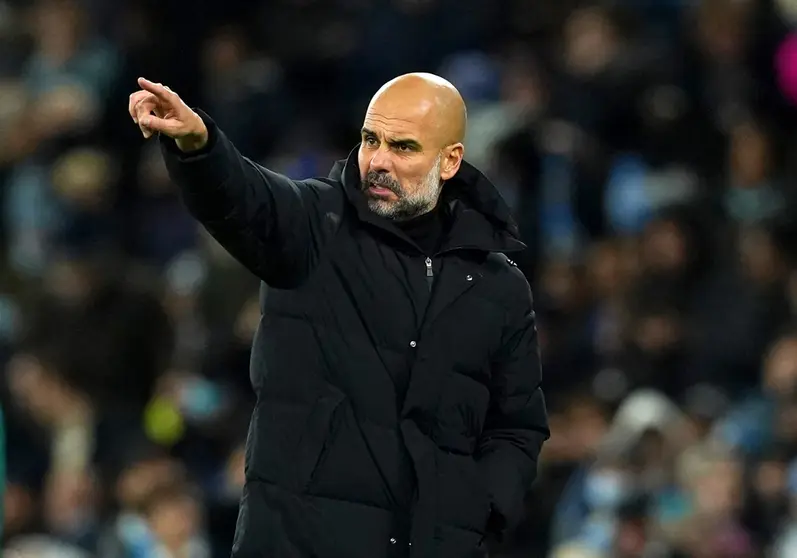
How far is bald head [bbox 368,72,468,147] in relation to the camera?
401 centimetres

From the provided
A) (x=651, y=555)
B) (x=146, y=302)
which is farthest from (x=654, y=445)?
(x=146, y=302)

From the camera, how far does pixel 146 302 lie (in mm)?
8602

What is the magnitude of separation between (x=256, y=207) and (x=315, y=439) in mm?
529

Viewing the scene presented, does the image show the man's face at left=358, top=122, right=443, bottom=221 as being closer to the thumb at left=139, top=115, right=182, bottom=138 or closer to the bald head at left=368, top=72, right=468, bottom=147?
the bald head at left=368, top=72, right=468, bottom=147

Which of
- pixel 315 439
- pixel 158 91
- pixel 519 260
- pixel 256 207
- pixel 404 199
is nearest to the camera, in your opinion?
pixel 158 91

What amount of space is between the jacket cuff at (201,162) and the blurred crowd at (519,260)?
3.60 metres

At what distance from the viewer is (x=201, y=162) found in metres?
3.64

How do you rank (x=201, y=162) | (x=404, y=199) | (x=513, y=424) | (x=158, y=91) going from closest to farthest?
(x=158, y=91) → (x=201, y=162) → (x=404, y=199) → (x=513, y=424)

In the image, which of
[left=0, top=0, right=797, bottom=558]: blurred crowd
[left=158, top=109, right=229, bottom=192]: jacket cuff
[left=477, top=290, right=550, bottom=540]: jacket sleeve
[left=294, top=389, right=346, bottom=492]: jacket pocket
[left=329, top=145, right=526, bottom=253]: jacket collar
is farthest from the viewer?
[left=0, top=0, right=797, bottom=558]: blurred crowd

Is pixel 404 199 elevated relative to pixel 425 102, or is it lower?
lower

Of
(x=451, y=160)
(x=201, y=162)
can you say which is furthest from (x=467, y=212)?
(x=201, y=162)

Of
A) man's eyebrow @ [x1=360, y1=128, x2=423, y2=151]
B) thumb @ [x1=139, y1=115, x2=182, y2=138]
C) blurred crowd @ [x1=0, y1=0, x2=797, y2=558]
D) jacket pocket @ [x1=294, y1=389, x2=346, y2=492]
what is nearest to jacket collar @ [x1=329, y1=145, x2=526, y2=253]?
man's eyebrow @ [x1=360, y1=128, x2=423, y2=151]

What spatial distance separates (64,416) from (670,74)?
3.56m

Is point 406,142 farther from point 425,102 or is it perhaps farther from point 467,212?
point 467,212
